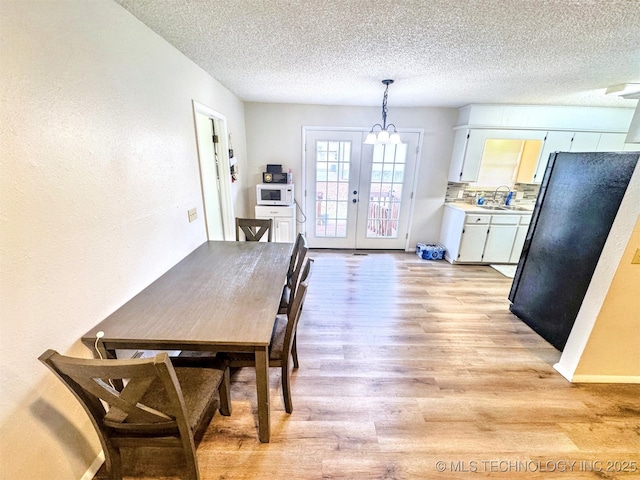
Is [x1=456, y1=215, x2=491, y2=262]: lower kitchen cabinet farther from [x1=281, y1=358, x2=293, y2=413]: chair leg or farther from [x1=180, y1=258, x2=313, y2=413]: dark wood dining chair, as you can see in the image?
[x1=281, y1=358, x2=293, y2=413]: chair leg

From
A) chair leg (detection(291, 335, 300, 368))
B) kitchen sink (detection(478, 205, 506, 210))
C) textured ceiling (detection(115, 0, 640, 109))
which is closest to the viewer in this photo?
textured ceiling (detection(115, 0, 640, 109))

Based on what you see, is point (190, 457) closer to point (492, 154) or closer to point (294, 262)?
point (294, 262)

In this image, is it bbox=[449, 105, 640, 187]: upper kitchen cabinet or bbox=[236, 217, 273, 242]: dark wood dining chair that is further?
bbox=[449, 105, 640, 187]: upper kitchen cabinet

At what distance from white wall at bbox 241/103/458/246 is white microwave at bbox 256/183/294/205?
47 cm

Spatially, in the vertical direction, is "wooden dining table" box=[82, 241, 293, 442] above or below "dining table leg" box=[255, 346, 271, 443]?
above

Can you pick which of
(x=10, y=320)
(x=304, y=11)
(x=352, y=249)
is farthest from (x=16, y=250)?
(x=352, y=249)

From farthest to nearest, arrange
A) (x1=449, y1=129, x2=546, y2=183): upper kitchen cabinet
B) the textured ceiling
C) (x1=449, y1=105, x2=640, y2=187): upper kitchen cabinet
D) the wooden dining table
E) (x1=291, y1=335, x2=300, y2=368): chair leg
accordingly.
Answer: (x1=449, y1=129, x2=546, y2=183): upper kitchen cabinet, (x1=449, y1=105, x2=640, y2=187): upper kitchen cabinet, (x1=291, y1=335, x2=300, y2=368): chair leg, the textured ceiling, the wooden dining table

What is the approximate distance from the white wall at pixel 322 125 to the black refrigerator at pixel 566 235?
185 cm

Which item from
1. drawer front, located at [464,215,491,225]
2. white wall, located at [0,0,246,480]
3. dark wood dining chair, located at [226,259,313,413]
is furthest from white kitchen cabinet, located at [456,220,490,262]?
white wall, located at [0,0,246,480]

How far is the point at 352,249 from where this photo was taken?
4.60m

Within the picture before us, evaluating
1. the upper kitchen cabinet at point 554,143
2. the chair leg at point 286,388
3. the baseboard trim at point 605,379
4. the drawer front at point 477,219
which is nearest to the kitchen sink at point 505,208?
the drawer front at point 477,219

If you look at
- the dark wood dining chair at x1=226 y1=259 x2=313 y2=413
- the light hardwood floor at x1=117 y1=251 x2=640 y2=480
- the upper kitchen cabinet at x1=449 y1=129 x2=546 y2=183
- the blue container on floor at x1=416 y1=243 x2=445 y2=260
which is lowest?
the light hardwood floor at x1=117 y1=251 x2=640 y2=480

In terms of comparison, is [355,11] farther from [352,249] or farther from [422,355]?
[352,249]

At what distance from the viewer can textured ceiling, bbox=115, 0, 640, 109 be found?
1379 mm
